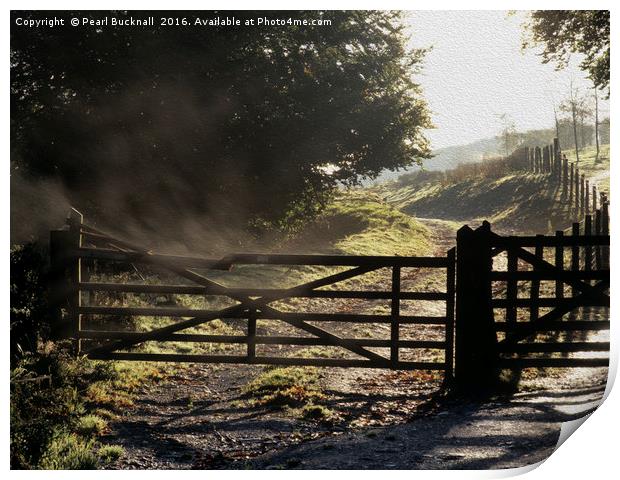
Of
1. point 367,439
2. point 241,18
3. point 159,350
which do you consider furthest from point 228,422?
point 241,18

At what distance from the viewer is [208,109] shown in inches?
263

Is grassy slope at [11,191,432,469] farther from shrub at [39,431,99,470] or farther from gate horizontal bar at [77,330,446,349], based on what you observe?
gate horizontal bar at [77,330,446,349]

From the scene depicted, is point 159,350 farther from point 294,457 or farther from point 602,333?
point 602,333

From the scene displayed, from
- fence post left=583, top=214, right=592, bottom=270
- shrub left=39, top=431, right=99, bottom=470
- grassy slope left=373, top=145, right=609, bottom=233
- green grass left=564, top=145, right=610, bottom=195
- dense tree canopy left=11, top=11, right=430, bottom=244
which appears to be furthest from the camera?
grassy slope left=373, top=145, right=609, bottom=233

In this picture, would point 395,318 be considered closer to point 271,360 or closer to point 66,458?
point 271,360

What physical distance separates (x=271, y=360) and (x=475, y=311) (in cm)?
237

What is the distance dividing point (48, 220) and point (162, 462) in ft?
10.3

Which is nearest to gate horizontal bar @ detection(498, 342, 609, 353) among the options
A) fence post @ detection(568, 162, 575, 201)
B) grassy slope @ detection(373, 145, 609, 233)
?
grassy slope @ detection(373, 145, 609, 233)

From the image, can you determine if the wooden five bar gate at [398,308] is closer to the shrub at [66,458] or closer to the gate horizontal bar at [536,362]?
the gate horizontal bar at [536,362]

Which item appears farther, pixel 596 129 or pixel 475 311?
pixel 475 311

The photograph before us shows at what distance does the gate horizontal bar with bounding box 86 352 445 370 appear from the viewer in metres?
7.09

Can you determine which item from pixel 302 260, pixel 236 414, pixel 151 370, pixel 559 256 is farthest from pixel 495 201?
pixel 151 370

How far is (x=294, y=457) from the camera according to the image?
217 inches

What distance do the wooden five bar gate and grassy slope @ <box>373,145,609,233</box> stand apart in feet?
1.76
